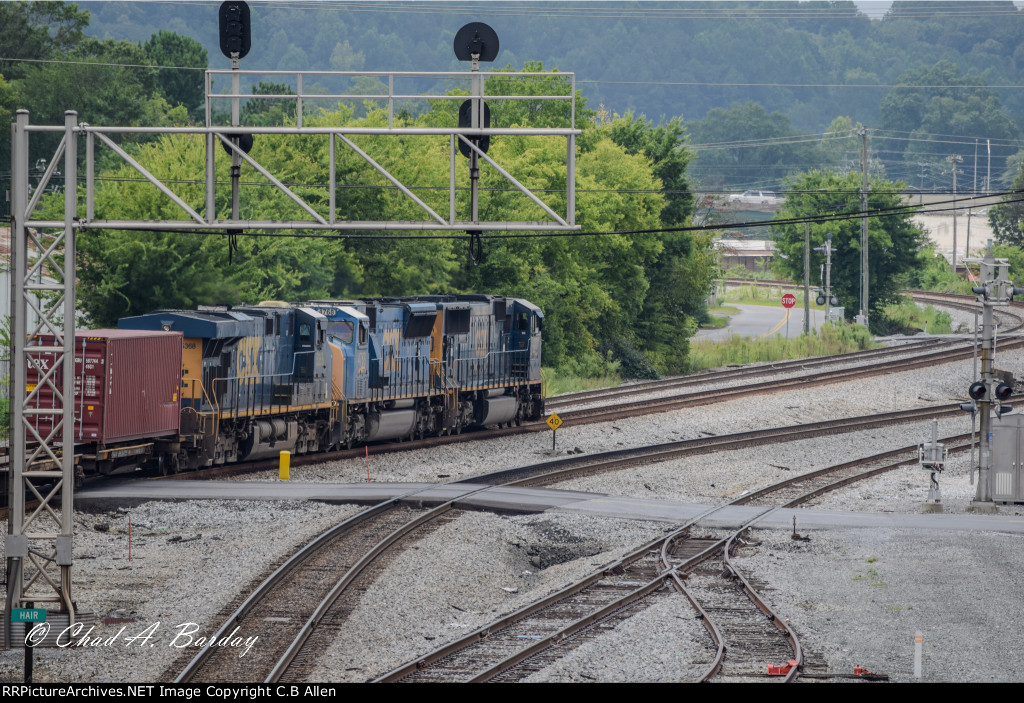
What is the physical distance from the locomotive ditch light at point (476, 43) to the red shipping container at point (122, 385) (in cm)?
1138

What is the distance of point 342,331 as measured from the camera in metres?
32.0

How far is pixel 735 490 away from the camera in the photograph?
2889cm

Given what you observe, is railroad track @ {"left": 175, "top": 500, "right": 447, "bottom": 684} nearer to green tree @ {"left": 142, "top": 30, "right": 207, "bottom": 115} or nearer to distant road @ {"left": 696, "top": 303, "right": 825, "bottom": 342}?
distant road @ {"left": 696, "top": 303, "right": 825, "bottom": 342}

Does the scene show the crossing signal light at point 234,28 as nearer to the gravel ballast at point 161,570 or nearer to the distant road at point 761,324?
the gravel ballast at point 161,570

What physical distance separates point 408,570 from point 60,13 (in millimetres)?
72802

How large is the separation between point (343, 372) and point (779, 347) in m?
35.0

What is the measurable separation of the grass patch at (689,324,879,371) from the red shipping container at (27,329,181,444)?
35.2 m

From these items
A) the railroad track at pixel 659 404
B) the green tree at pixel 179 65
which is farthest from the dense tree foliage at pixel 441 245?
the green tree at pixel 179 65

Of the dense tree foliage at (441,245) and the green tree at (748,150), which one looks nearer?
the dense tree foliage at (441,245)

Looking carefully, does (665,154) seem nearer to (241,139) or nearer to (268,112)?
(268,112)

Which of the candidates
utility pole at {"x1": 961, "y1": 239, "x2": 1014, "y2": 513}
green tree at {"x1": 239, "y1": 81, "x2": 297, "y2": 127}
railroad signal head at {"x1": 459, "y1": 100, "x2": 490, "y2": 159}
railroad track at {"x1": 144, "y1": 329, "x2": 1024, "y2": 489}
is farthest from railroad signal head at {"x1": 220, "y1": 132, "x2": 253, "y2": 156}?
green tree at {"x1": 239, "y1": 81, "x2": 297, "y2": 127}

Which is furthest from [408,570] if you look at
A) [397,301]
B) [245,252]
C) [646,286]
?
[646,286]

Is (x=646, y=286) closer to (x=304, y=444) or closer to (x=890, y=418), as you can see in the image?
(x=890, y=418)

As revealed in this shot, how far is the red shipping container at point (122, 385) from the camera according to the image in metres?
24.7
